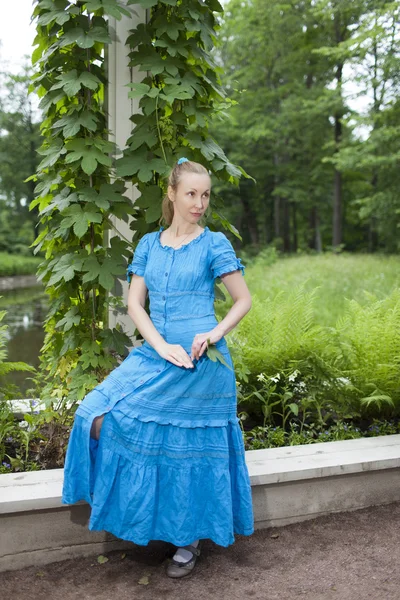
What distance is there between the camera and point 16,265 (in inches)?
1005

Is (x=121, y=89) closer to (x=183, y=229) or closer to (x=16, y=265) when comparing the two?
(x=183, y=229)

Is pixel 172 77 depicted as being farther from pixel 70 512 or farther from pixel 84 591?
pixel 84 591

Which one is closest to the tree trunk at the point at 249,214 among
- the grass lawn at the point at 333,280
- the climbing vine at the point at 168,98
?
the grass lawn at the point at 333,280

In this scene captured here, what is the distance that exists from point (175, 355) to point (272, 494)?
3.31 feet

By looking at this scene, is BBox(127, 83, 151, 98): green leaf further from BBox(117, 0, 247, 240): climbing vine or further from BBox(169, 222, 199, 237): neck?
BBox(169, 222, 199, 237): neck

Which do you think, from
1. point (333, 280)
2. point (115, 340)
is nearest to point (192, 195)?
point (115, 340)

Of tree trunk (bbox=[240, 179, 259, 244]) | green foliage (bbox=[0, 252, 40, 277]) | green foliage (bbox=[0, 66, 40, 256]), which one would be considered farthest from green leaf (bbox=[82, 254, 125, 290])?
green foliage (bbox=[0, 66, 40, 256])

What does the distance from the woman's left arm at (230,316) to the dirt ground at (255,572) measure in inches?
36.8

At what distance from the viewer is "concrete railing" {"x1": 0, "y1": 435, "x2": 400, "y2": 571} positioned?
8.18 feet

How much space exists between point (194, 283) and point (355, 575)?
138cm

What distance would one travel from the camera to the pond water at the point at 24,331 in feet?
21.4

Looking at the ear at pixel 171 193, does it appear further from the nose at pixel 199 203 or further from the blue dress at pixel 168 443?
the blue dress at pixel 168 443

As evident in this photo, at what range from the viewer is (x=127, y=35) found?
10.5ft

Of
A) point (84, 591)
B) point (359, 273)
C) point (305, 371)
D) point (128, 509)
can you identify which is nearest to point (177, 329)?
point (128, 509)
